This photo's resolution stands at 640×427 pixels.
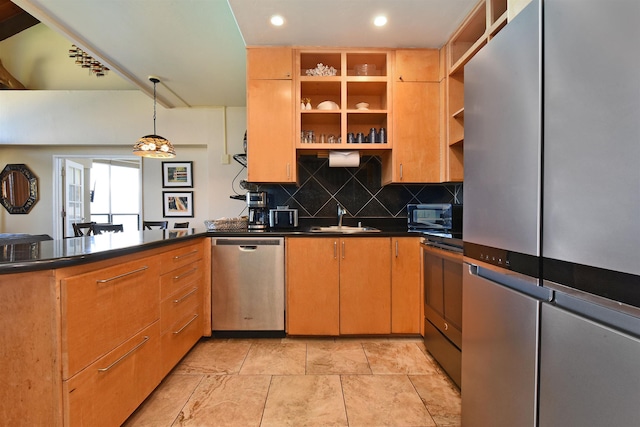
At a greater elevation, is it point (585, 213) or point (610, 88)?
point (610, 88)

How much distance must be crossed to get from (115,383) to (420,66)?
292 cm

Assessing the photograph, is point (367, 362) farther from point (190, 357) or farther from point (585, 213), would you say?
point (585, 213)

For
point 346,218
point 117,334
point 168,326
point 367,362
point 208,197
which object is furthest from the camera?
point 208,197

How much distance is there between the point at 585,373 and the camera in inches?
24.4

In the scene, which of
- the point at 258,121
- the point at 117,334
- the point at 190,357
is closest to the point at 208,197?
the point at 258,121

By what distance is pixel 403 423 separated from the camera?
1.35 meters

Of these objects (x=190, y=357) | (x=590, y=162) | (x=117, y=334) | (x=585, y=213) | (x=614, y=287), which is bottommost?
(x=190, y=357)

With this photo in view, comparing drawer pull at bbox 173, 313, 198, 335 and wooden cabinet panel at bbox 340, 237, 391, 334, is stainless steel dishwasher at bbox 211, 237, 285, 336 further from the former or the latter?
wooden cabinet panel at bbox 340, 237, 391, 334

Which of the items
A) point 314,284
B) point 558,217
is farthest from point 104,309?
point 558,217

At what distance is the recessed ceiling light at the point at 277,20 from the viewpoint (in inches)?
76.7

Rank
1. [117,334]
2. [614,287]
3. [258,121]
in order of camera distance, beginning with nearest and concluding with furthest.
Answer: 1. [614,287]
2. [117,334]
3. [258,121]

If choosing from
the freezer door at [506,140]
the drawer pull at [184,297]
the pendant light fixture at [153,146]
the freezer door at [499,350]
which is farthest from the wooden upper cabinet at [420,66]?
the pendant light fixture at [153,146]

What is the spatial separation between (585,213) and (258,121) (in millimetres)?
2194

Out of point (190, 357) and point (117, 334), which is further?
point (190, 357)
